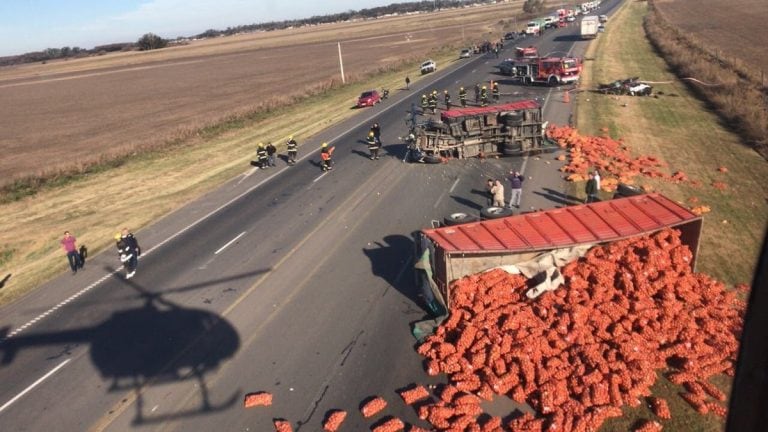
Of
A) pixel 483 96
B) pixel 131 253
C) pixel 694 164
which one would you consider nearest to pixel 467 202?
pixel 694 164

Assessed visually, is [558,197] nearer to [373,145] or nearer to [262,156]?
[373,145]

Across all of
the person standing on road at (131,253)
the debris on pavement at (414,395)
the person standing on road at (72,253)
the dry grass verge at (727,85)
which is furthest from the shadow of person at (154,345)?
the dry grass verge at (727,85)

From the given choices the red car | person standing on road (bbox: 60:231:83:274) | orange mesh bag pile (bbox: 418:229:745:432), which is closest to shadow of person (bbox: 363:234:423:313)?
orange mesh bag pile (bbox: 418:229:745:432)

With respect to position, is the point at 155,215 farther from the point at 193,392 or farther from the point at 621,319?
the point at 621,319

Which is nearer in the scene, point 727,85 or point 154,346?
point 154,346

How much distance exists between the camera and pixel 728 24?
252 ft

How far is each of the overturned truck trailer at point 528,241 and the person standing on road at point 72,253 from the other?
41.5ft

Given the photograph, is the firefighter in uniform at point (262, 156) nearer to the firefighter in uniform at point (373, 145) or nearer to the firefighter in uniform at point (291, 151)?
the firefighter in uniform at point (291, 151)

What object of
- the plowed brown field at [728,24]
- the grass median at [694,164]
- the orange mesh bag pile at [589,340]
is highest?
the orange mesh bag pile at [589,340]

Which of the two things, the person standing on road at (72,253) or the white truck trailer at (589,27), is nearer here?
the person standing on road at (72,253)

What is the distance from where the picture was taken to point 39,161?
1575 inches

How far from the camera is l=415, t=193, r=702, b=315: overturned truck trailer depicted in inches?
527

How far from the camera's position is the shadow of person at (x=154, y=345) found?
481 inches

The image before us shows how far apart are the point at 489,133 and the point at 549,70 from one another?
66.0 ft
